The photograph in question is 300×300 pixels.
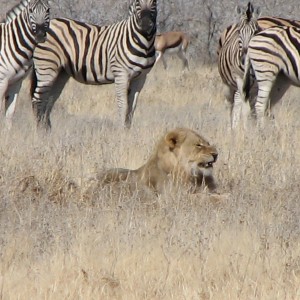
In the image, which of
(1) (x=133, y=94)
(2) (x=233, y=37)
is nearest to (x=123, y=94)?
(1) (x=133, y=94)

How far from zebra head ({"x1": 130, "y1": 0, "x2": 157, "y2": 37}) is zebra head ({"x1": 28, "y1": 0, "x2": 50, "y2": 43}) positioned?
4.43 feet

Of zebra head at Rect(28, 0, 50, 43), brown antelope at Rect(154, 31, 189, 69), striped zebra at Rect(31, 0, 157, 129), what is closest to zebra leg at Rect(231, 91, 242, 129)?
striped zebra at Rect(31, 0, 157, 129)

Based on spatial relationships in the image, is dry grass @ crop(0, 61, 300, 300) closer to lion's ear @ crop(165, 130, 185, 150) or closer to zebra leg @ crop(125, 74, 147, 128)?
lion's ear @ crop(165, 130, 185, 150)

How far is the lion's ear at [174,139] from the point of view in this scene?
7027mm

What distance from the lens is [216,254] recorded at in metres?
5.47

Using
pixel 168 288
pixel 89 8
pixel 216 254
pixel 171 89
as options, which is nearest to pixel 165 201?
pixel 216 254

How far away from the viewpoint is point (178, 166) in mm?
6996

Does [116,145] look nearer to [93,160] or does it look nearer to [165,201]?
[93,160]

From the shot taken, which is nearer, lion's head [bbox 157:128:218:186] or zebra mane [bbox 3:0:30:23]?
lion's head [bbox 157:128:218:186]

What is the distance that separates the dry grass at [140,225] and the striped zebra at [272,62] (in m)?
1.85

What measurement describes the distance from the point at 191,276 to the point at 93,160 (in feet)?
9.39

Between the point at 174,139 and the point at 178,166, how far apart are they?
20 cm

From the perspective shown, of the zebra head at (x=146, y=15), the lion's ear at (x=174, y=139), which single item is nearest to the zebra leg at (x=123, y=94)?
the zebra head at (x=146, y=15)

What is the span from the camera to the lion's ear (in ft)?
23.1
